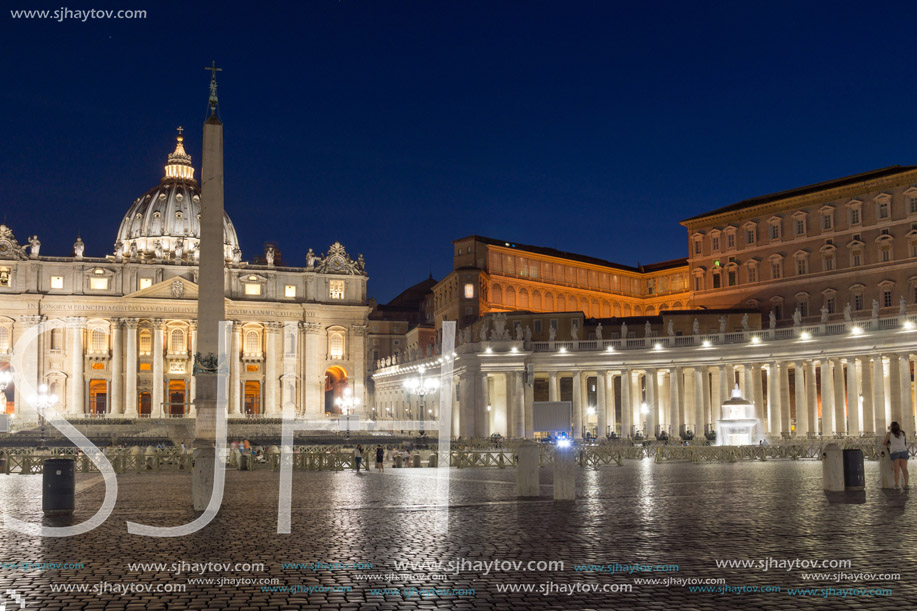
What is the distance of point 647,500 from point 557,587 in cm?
1114

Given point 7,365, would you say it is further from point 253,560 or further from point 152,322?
point 253,560

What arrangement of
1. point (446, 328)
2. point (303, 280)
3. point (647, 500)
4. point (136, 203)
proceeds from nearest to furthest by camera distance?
point (647, 500) → point (446, 328) → point (303, 280) → point (136, 203)

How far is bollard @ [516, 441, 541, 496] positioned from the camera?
893 inches

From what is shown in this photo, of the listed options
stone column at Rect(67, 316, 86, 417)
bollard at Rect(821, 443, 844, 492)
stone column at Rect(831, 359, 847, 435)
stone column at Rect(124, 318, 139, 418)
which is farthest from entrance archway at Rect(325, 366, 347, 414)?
bollard at Rect(821, 443, 844, 492)

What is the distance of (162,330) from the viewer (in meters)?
112

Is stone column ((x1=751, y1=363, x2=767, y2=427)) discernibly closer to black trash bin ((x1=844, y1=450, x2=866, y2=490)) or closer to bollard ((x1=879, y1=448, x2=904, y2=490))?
bollard ((x1=879, y1=448, x2=904, y2=490))

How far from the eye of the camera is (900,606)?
9.78m

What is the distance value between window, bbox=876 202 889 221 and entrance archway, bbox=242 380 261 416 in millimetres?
72005

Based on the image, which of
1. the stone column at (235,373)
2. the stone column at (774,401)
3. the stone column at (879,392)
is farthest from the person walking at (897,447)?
the stone column at (235,373)

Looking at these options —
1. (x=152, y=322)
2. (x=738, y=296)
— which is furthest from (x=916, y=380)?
(x=152, y=322)

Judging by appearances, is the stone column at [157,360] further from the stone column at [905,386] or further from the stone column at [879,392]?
the stone column at [905,386]

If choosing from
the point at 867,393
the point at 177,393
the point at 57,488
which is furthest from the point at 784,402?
the point at 177,393

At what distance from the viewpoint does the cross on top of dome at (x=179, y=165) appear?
150875mm

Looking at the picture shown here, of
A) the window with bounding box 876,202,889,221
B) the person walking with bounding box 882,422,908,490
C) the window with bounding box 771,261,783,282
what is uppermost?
the window with bounding box 876,202,889,221
